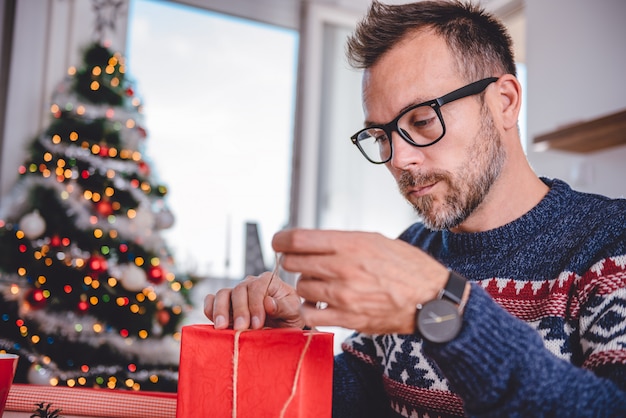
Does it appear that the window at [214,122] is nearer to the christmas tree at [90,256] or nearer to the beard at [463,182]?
the christmas tree at [90,256]

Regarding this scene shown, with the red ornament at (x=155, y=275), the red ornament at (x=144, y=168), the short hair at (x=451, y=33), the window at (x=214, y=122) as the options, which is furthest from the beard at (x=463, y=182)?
the window at (x=214, y=122)

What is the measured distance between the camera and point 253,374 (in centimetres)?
62

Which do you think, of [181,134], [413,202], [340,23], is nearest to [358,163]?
[340,23]

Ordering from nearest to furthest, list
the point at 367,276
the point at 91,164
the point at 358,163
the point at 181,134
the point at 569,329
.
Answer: the point at 367,276
the point at 569,329
the point at 91,164
the point at 181,134
the point at 358,163

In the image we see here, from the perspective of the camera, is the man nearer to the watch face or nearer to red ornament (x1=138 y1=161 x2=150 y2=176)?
the watch face

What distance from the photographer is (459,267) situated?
3.43ft

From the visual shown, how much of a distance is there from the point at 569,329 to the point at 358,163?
304 centimetres

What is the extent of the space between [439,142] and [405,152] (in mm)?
61

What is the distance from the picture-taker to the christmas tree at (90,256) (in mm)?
2512

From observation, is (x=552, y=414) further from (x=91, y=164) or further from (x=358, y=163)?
(x=358, y=163)

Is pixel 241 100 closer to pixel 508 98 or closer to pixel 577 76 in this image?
pixel 577 76

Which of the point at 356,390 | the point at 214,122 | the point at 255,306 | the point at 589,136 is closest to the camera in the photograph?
the point at 255,306

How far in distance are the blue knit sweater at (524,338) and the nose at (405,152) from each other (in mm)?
194

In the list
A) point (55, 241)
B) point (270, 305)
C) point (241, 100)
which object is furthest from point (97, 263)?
point (270, 305)
